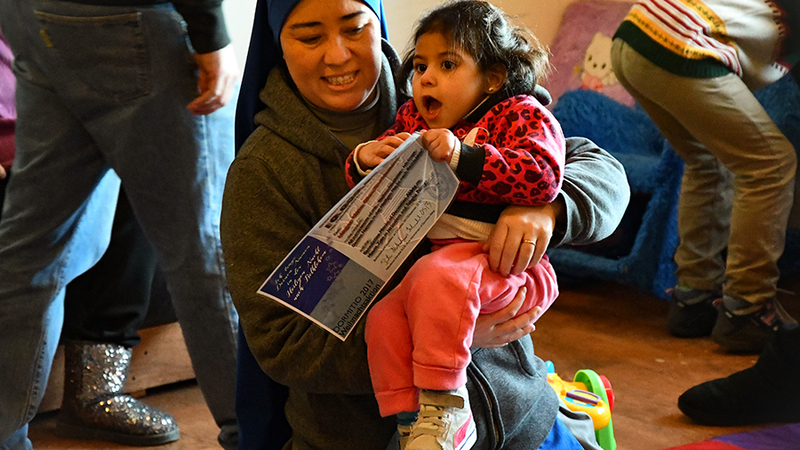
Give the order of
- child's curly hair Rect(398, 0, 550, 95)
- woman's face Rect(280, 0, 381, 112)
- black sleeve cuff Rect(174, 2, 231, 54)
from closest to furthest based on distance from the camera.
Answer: child's curly hair Rect(398, 0, 550, 95) < woman's face Rect(280, 0, 381, 112) < black sleeve cuff Rect(174, 2, 231, 54)

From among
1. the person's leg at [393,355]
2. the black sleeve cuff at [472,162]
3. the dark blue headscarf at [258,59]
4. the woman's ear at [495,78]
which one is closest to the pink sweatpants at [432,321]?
the person's leg at [393,355]

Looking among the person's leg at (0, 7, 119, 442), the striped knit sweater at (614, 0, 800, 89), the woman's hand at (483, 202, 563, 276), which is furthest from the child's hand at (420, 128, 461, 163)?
the striped knit sweater at (614, 0, 800, 89)

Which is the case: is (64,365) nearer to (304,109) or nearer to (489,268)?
(304,109)

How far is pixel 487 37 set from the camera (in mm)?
983

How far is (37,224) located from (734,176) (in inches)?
66.7

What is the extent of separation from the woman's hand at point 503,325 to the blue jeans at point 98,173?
0.79 metres

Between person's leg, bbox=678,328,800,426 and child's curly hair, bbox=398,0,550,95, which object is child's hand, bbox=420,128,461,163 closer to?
child's curly hair, bbox=398,0,550,95

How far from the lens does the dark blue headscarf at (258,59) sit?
1.13 meters

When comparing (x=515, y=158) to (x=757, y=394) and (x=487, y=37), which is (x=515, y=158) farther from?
(x=757, y=394)

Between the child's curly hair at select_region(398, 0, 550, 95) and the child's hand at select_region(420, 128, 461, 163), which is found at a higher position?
the child's curly hair at select_region(398, 0, 550, 95)

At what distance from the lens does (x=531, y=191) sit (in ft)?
2.93

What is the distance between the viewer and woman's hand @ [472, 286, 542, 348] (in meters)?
0.93

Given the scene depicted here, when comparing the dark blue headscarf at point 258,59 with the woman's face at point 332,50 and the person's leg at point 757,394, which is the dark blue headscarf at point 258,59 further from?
the person's leg at point 757,394

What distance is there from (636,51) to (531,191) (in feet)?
4.06
